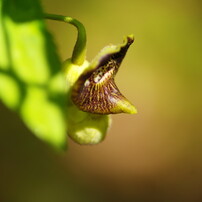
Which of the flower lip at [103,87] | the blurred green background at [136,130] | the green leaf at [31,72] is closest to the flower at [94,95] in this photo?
the flower lip at [103,87]

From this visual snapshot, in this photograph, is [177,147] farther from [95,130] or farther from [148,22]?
[95,130]

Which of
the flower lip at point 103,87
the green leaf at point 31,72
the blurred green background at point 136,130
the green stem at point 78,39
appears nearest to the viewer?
the green leaf at point 31,72

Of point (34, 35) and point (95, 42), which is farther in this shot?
point (95, 42)

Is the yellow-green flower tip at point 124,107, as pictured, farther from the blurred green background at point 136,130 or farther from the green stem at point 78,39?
the blurred green background at point 136,130

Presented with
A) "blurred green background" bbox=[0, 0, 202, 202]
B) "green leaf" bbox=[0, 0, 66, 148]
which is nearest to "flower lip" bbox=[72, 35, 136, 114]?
"green leaf" bbox=[0, 0, 66, 148]

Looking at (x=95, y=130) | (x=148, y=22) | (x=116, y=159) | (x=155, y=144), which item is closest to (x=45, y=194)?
(x=116, y=159)

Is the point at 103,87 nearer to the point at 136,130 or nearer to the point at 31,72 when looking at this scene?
the point at 31,72
